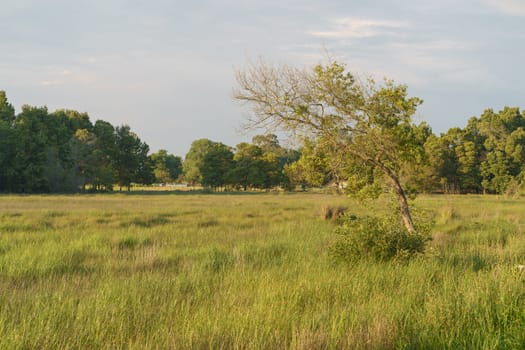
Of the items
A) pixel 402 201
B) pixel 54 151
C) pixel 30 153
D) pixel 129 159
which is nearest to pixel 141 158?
pixel 129 159

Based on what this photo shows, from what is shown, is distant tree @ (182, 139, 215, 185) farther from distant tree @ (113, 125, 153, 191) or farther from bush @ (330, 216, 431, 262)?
bush @ (330, 216, 431, 262)

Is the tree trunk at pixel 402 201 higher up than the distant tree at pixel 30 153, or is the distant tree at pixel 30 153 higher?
the distant tree at pixel 30 153

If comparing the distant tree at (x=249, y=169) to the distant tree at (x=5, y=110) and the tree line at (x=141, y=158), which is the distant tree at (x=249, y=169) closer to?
the tree line at (x=141, y=158)

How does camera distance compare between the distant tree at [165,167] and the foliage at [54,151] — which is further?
the distant tree at [165,167]

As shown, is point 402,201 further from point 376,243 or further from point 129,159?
point 129,159

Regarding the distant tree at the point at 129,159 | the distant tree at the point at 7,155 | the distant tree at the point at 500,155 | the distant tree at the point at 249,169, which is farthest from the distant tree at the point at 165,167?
the distant tree at the point at 500,155

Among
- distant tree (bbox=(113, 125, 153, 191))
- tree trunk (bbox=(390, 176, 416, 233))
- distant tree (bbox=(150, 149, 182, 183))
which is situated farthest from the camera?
distant tree (bbox=(150, 149, 182, 183))

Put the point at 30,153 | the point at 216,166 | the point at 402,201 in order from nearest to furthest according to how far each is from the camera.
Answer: the point at 402,201 < the point at 30,153 < the point at 216,166

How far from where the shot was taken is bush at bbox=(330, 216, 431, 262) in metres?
9.06

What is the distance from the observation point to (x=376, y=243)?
9148 millimetres

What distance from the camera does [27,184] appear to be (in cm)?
5812

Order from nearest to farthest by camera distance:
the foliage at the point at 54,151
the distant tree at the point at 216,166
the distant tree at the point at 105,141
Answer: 1. the foliage at the point at 54,151
2. the distant tree at the point at 105,141
3. the distant tree at the point at 216,166

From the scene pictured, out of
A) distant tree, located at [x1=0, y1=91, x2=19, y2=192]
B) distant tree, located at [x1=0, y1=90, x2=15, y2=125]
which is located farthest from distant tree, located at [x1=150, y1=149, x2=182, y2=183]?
distant tree, located at [x1=0, y1=91, x2=19, y2=192]

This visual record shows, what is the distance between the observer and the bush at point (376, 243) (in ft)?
29.7
